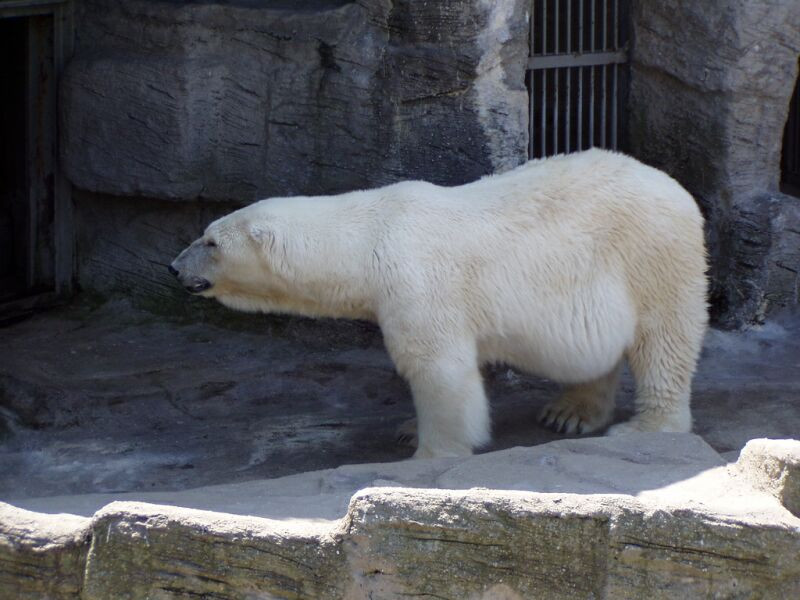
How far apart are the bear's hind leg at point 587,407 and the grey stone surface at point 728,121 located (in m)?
1.65

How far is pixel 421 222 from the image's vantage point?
16.3 ft

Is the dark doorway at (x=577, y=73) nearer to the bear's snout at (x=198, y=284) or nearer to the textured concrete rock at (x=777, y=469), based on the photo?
the bear's snout at (x=198, y=284)

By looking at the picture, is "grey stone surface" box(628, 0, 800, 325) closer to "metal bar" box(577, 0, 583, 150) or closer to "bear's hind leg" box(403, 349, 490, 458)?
"metal bar" box(577, 0, 583, 150)

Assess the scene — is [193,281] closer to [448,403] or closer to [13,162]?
[448,403]

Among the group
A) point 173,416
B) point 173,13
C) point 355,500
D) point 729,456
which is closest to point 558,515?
point 355,500

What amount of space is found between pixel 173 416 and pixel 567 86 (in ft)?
9.24

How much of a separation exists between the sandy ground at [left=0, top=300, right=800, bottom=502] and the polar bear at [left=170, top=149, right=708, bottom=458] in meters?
0.53

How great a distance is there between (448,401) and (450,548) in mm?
1906

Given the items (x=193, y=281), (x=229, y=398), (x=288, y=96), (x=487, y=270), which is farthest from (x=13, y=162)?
(x=487, y=270)

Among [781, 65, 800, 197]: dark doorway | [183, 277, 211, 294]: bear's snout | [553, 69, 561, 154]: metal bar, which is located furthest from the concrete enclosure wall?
[781, 65, 800, 197]: dark doorway

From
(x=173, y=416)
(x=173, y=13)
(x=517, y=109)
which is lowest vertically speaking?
(x=173, y=416)

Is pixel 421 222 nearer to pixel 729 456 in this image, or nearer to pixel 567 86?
pixel 729 456

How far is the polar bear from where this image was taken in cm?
491

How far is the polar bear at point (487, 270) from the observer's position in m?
4.91
